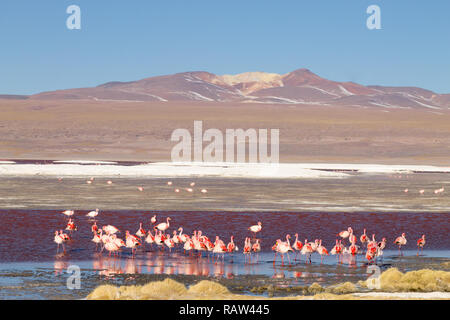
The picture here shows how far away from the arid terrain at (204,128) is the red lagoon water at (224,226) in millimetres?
38354

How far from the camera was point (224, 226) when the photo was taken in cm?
2059

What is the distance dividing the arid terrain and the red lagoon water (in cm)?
3835

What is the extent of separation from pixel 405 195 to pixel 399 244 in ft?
44.4

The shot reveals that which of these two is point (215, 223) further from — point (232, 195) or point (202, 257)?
point (232, 195)

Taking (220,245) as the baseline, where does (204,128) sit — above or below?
above

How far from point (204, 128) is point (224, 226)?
69878 mm

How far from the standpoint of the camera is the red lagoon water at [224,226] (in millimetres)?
17188

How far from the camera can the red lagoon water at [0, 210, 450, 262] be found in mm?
17188

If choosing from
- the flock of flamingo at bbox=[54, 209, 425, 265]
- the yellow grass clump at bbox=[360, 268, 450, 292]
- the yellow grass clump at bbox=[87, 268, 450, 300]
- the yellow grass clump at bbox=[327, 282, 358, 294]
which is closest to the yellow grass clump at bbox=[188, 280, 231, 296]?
the yellow grass clump at bbox=[87, 268, 450, 300]

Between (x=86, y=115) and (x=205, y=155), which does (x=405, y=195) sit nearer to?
(x=205, y=155)

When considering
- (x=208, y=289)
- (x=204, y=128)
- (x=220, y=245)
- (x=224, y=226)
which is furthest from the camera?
(x=204, y=128)

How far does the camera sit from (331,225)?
826 inches

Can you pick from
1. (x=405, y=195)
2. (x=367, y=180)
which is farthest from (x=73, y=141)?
(x=405, y=195)

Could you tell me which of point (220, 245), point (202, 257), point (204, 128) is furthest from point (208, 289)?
point (204, 128)
